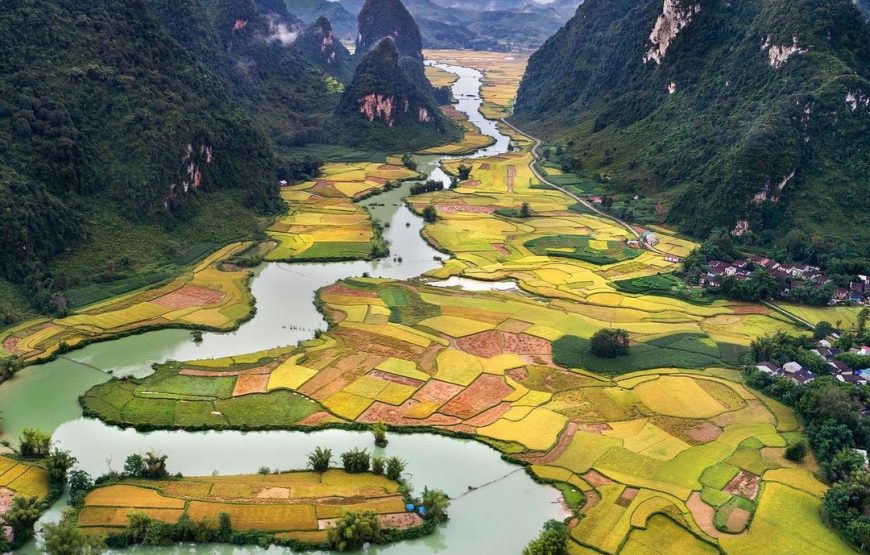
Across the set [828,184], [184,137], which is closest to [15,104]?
[184,137]

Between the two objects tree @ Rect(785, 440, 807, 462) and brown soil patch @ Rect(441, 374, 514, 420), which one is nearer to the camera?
tree @ Rect(785, 440, 807, 462)

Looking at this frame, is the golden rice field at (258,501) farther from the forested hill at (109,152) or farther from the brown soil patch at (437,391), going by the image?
the forested hill at (109,152)

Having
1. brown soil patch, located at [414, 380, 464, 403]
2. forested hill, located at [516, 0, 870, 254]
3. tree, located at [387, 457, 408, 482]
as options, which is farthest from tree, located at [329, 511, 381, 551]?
forested hill, located at [516, 0, 870, 254]

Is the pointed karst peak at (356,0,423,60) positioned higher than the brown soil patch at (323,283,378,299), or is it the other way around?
the pointed karst peak at (356,0,423,60)

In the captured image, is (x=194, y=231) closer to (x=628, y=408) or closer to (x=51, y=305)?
(x=51, y=305)

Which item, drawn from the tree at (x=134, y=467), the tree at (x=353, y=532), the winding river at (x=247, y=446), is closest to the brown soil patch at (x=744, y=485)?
the winding river at (x=247, y=446)

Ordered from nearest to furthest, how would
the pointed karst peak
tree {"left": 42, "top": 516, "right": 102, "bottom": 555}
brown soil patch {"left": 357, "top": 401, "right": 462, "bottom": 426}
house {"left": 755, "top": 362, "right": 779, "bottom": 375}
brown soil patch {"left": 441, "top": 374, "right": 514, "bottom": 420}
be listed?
1. tree {"left": 42, "top": 516, "right": 102, "bottom": 555}
2. brown soil patch {"left": 357, "top": 401, "right": 462, "bottom": 426}
3. brown soil patch {"left": 441, "top": 374, "right": 514, "bottom": 420}
4. house {"left": 755, "top": 362, "right": 779, "bottom": 375}
5. the pointed karst peak

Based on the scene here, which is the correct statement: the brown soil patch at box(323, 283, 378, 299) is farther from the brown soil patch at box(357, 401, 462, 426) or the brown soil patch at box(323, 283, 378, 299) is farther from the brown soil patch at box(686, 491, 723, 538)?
the brown soil patch at box(686, 491, 723, 538)
